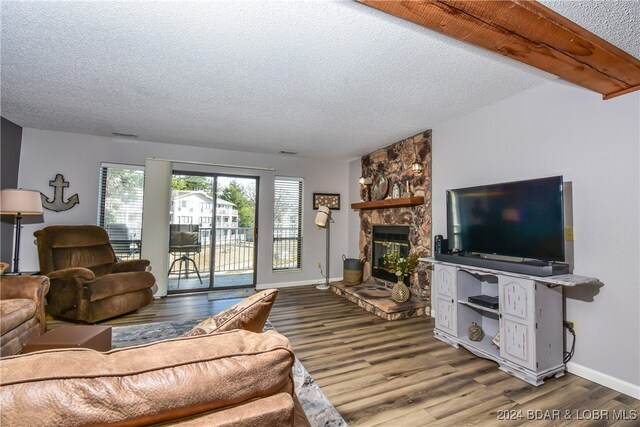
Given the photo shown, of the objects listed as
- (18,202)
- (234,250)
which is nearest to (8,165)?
(18,202)

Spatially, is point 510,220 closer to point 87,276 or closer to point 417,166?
point 417,166

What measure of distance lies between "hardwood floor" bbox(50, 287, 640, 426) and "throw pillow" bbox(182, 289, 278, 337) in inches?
42.1

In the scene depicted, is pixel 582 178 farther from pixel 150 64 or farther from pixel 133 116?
pixel 133 116

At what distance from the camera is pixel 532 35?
5.23 ft

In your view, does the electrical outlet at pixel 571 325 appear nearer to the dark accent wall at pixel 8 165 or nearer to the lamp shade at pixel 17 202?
the lamp shade at pixel 17 202

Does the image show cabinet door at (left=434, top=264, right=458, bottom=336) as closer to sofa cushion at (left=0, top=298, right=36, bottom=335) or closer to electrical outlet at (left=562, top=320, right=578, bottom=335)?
electrical outlet at (left=562, top=320, right=578, bottom=335)

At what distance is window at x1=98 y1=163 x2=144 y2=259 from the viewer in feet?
14.2

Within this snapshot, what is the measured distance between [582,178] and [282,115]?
9.37 feet

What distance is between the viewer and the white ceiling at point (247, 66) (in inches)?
66.1

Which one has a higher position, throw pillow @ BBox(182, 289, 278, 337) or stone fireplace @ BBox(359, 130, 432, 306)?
stone fireplace @ BBox(359, 130, 432, 306)

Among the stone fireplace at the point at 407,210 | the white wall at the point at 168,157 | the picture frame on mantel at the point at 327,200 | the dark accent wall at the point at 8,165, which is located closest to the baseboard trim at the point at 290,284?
the white wall at the point at 168,157

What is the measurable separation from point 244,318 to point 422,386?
1.66m

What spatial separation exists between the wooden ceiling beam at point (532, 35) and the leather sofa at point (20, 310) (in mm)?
3379

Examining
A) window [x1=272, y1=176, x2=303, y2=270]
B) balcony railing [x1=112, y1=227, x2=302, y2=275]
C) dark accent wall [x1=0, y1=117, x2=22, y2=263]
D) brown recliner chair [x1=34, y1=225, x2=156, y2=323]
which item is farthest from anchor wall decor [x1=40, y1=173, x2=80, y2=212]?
window [x1=272, y1=176, x2=303, y2=270]
